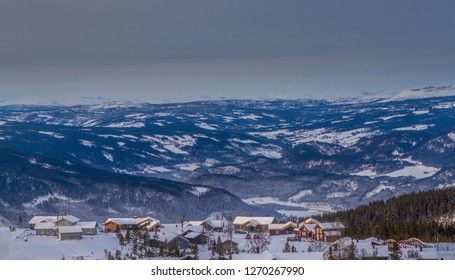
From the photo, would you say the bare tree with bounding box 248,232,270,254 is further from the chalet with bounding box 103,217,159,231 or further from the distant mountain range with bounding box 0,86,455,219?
the distant mountain range with bounding box 0,86,455,219

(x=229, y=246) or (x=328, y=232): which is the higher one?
(x=328, y=232)

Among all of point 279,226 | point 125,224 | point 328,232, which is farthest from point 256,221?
point 328,232

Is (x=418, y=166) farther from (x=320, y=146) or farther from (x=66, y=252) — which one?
(x=66, y=252)

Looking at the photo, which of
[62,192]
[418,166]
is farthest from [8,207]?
[418,166]

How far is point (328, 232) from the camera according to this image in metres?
40.5

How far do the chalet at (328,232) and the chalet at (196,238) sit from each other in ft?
17.0

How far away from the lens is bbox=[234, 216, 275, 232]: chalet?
155ft

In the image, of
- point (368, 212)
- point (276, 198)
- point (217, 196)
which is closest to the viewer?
point (368, 212)

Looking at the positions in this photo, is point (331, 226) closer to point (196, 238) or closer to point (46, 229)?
point (196, 238)

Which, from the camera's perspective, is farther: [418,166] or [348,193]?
[418,166]

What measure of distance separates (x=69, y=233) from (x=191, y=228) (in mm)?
6771

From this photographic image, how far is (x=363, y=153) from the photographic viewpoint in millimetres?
168375

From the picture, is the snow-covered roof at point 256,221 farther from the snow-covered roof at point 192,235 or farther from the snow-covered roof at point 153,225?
the snow-covered roof at point 192,235

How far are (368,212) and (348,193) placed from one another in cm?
6521
